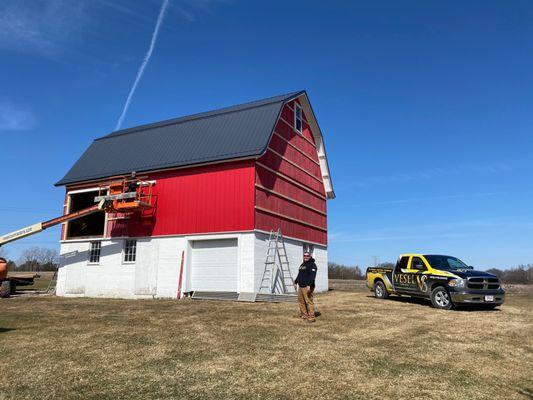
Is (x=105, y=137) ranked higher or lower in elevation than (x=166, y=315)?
higher

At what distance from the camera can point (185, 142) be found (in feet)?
74.7

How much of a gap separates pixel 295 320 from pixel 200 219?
933 cm

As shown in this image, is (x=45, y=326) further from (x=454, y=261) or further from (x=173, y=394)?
(x=454, y=261)

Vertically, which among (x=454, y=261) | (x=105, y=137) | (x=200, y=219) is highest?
(x=105, y=137)

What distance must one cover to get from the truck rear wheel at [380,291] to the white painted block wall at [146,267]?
15.4ft

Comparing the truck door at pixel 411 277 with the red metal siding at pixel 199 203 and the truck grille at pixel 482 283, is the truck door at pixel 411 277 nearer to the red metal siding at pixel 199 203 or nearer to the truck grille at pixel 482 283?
the truck grille at pixel 482 283

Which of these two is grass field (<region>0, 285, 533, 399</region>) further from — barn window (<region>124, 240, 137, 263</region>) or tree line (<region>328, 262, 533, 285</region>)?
tree line (<region>328, 262, 533, 285</region>)


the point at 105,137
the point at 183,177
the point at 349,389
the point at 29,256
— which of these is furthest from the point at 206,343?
the point at 29,256

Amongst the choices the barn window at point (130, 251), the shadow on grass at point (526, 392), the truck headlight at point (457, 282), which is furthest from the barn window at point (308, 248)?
the shadow on grass at point (526, 392)

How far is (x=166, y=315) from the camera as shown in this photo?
13.5 metres

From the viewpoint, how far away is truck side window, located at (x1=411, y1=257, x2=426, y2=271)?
1683cm

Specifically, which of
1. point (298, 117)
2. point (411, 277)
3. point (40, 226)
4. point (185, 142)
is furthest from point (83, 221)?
point (411, 277)

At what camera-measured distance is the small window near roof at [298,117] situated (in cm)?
2536

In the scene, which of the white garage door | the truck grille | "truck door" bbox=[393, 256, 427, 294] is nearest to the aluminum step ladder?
the white garage door
